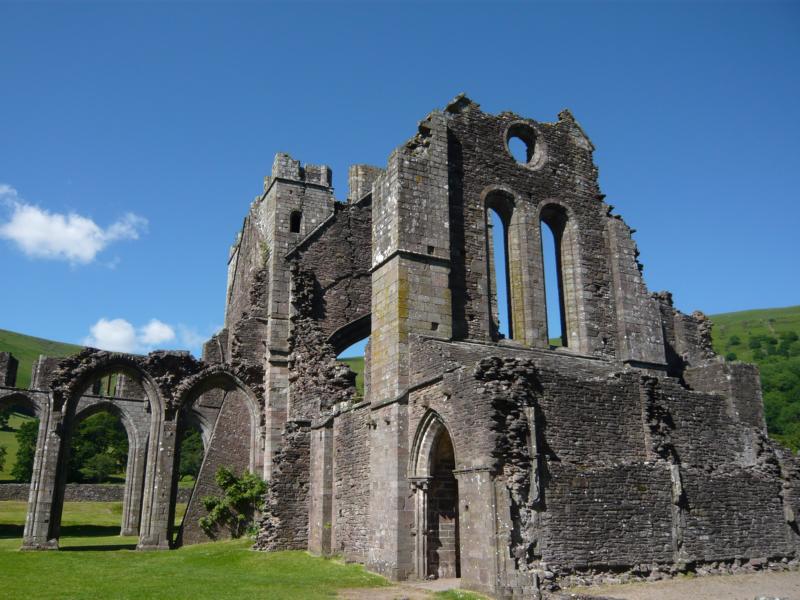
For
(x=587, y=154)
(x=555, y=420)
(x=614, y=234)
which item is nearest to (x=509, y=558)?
(x=555, y=420)

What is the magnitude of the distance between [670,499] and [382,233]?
23.4ft

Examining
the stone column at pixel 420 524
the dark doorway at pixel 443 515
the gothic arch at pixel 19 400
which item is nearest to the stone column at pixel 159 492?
the stone column at pixel 420 524

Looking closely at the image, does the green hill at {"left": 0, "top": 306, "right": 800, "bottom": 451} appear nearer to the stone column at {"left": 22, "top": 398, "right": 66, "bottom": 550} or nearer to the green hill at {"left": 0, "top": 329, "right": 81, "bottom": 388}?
the green hill at {"left": 0, "top": 329, "right": 81, "bottom": 388}

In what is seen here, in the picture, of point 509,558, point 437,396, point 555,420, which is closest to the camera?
point 509,558

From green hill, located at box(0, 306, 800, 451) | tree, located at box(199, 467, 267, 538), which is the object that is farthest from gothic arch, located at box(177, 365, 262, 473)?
green hill, located at box(0, 306, 800, 451)

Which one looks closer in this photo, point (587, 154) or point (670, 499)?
point (670, 499)

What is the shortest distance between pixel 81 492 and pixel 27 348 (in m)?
89.1

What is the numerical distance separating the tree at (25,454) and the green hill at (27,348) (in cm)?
5576

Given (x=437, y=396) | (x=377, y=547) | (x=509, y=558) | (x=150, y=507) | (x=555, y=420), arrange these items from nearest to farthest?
(x=509, y=558) → (x=555, y=420) → (x=437, y=396) → (x=377, y=547) → (x=150, y=507)

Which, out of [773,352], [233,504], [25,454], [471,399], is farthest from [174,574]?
[773,352]

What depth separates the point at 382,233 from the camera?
46.5ft

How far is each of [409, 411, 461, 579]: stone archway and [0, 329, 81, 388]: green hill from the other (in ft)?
331

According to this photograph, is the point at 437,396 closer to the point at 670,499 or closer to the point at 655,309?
the point at 670,499

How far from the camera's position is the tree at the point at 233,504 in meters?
17.6
